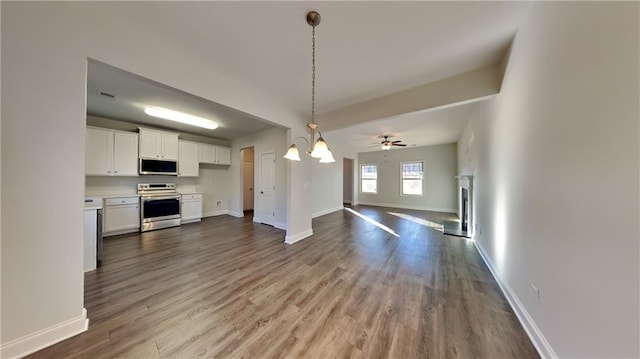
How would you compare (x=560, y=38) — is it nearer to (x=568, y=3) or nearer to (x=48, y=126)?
(x=568, y=3)

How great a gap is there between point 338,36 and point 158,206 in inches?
215

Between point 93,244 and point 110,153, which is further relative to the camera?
point 110,153

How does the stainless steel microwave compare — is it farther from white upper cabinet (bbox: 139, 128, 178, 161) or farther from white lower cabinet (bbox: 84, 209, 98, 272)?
white lower cabinet (bbox: 84, 209, 98, 272)

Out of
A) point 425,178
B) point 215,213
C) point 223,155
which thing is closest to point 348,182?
point 425,178

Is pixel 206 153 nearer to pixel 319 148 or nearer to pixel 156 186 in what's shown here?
pixel 156 186

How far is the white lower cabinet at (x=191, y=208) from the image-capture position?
5240 millimetres

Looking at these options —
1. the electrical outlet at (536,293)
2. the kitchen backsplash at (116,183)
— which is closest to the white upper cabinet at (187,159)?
the kitchen backsplash at (116,183)

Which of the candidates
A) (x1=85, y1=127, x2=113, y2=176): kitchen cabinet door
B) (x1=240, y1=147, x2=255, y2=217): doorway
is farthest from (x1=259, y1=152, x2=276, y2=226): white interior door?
(x1=85, y1=127, x2=113, y2=176): kitchen cabinet door

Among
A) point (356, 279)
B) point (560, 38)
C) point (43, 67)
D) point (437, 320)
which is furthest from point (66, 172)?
point (560, 38)

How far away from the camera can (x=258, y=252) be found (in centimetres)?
332

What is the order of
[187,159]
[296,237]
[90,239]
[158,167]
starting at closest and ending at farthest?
[90,239], [296,237], [158,167], [187,159]

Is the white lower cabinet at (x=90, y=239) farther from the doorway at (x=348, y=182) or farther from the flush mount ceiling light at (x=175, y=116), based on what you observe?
the doorway at (x=348, y=182)

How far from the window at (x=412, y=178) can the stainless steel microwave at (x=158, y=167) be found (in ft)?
26.7

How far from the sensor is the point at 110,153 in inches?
164
